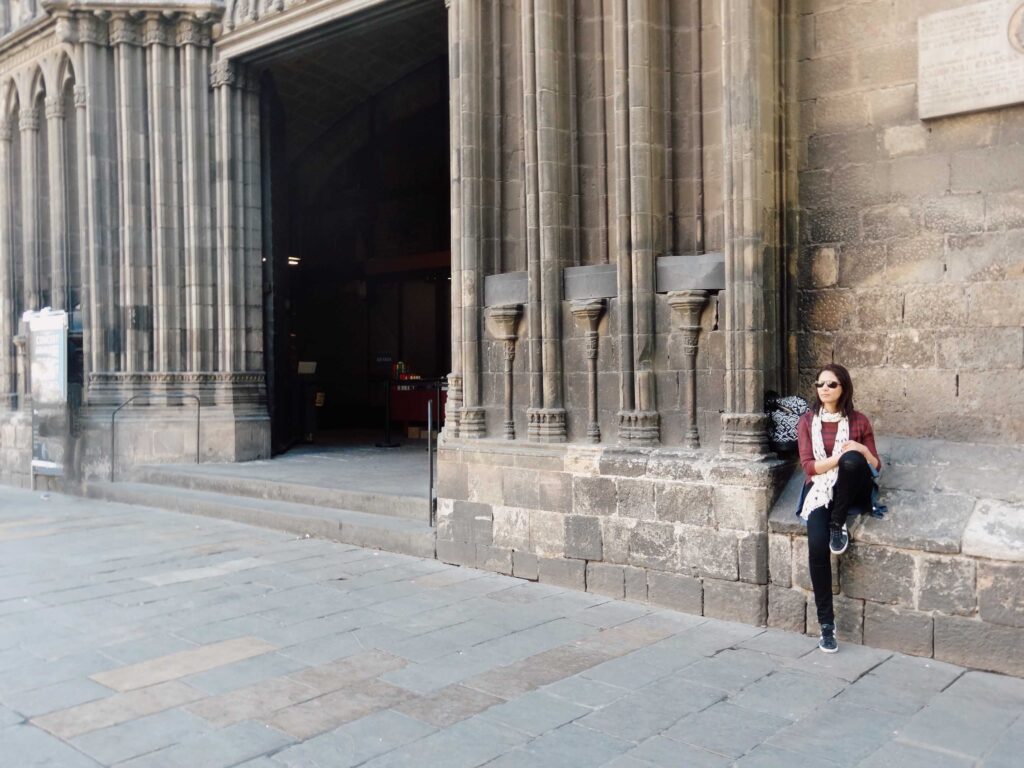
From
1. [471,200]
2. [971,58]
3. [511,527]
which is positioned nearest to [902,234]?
[971,58]

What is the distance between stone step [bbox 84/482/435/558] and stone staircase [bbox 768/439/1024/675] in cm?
327

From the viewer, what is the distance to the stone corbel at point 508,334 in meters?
7.36

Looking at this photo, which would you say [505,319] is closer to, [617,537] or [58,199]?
[617,537]

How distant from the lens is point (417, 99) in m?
16.7

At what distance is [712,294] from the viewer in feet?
20.5

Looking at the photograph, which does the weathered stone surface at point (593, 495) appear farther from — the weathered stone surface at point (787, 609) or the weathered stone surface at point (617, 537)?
the weathered stone surface at point (787, 609)

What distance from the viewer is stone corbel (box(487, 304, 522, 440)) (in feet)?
24.1

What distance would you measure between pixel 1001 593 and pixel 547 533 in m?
3.13

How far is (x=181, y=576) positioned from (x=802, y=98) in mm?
5873

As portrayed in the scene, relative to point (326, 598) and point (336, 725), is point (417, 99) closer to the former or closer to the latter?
→ point (326, 598)

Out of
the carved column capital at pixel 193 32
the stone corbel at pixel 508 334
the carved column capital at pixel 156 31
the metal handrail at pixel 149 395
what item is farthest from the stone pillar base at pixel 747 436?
the carved column capital at pixel 156 31

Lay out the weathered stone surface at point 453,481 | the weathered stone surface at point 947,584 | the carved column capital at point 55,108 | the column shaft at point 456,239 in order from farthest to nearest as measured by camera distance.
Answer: the carved column capital at point 55,108, the column shaft at point 456,239, the weathered stone surface at point 453,481, the weathered stone surface at point 947,584

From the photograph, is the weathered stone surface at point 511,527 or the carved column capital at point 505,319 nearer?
the weathered stone surface at point 511,527

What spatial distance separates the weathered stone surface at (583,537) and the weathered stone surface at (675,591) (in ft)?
1.59
